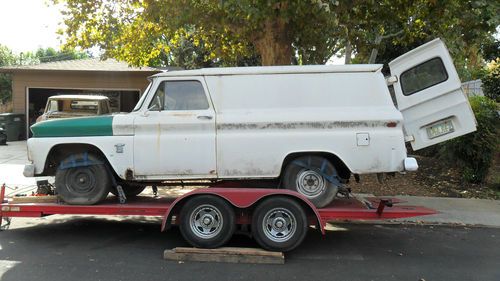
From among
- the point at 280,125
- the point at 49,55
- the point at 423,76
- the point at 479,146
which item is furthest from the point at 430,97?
the point at 49,55

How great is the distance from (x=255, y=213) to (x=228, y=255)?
61 cm

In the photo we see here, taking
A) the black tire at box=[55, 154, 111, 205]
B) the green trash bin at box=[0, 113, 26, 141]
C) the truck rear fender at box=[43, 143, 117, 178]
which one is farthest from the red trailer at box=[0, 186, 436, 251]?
the green trash bin at box=[0, 113, 26, 141]

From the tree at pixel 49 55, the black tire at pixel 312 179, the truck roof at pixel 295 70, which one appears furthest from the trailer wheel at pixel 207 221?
the tree at pixel 49 55

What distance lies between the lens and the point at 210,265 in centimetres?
577

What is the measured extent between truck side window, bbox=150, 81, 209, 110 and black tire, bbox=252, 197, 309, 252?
1563 millimetres

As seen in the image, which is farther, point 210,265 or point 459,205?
point 459,205

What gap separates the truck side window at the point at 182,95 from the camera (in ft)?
21.2

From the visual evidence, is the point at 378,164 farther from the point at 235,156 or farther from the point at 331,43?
the point at 331,43

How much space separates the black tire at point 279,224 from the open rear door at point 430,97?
182 cm

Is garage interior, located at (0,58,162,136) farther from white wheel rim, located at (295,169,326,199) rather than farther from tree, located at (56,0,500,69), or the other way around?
white wheel rim, located at (295,169,326,199)

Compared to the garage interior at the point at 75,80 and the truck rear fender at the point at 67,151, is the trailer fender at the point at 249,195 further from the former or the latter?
the garage interior at the point at 75,80


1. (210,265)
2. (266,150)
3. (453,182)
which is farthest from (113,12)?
(453,182)

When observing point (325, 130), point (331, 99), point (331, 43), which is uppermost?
point (331, 43)

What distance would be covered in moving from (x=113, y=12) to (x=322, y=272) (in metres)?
Answer: 9.06
